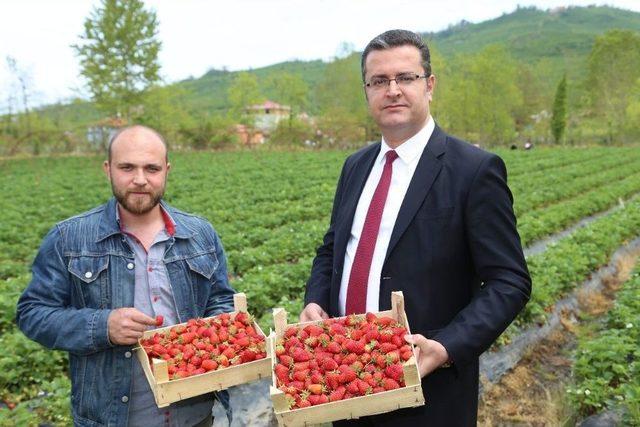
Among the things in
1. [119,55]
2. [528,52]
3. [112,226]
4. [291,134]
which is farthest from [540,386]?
[528,52]

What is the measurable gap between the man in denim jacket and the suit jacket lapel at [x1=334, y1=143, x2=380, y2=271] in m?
0.81

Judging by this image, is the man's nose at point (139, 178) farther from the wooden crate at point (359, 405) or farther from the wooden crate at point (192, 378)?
the wooden crate at point (359, 405)

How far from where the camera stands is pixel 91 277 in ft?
8.46

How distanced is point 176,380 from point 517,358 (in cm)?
489

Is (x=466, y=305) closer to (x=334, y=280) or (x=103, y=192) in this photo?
(x=334, y=280)

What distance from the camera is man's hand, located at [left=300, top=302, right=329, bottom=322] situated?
9.21 ft

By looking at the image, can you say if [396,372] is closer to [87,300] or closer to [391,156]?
[391,156]

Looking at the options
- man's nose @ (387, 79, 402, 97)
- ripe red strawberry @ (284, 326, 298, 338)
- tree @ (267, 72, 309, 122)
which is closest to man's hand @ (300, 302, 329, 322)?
ripe red strawberry @ (284, 326, 298, 338)

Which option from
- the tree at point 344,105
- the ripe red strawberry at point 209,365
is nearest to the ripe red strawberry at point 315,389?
the ripe red strawberry at point 209,365

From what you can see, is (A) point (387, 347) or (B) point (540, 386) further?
(B) point (540, 386)

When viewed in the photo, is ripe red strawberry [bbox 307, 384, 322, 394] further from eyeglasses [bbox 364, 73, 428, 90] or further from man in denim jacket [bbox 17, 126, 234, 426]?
eyeglasses [bbox 364, 73, 428, 90]

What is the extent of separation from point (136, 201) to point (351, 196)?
1156mm

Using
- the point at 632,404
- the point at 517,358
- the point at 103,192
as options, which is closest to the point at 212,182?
the point at 103,192

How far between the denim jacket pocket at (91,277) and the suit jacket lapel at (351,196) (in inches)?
47.5
